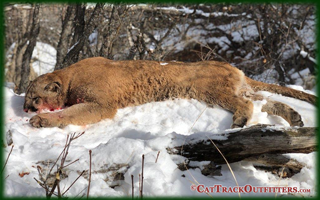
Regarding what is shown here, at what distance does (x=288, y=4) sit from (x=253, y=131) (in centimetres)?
968

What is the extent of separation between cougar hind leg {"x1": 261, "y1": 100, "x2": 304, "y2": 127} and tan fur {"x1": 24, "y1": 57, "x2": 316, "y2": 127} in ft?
1.07

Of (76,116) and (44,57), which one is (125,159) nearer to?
(76,116)

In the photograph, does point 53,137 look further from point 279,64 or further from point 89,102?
point 279,64

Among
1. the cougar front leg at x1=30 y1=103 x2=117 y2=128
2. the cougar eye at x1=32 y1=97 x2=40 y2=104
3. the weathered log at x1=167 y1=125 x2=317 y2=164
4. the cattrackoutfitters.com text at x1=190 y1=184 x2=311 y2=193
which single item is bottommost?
the cattrackoutfitters.com text at x1=190 y1=184 x2=311 y2=193

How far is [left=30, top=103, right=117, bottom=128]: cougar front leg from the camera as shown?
4212 millimetres

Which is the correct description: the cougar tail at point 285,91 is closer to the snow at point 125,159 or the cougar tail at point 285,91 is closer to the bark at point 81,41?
the snow at point 125,159

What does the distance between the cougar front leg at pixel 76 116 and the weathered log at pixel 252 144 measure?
5.58 ft

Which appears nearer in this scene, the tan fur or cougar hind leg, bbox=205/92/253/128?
cougar hind leg, bbox=205/92/253/128

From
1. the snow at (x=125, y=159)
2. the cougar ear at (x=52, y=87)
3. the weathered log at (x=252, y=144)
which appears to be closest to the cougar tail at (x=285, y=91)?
the snow at (x=125, y=159)

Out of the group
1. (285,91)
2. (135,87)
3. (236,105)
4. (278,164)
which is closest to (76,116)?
(135,87)

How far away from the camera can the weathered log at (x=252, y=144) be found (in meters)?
3.06

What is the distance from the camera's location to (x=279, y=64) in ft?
36.0

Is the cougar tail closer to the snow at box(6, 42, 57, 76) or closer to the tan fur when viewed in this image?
the tan fur

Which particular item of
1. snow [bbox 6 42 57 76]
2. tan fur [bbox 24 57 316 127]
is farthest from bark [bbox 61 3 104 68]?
snow [bbox 6 42 57 76]
